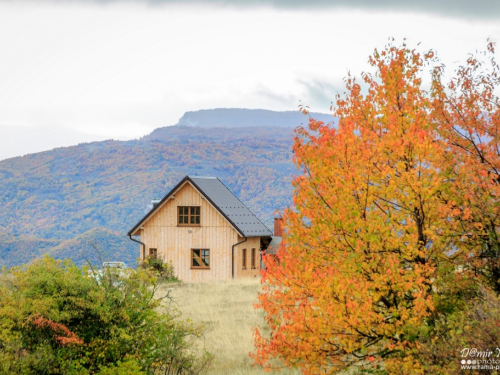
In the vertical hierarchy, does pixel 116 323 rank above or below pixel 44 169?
below

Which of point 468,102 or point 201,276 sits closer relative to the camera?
point 468,102

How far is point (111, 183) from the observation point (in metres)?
147

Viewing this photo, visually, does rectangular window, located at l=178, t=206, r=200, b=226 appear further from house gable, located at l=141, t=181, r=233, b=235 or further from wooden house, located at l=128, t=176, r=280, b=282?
house gable, located at l=141, t=181, r=233, b=235

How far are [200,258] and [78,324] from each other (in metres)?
29.6

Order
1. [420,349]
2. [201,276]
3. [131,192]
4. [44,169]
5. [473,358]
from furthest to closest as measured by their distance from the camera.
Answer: [44,169] → [131,192] → [201,276] → [420,349] → [473,358]

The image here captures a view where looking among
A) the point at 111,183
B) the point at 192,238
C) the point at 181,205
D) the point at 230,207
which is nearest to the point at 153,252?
the point at 192,238

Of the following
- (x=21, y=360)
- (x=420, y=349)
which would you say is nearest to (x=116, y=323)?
(x=21, y=360)

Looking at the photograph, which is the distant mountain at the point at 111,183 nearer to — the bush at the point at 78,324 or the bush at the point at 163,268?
the bush at the point at 163,268

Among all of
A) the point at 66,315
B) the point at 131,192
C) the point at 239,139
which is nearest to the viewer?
the point at 66,315

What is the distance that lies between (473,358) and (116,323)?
20.6ft

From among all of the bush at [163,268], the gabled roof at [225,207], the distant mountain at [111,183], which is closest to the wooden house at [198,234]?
→ the gabled roof at [225,207]

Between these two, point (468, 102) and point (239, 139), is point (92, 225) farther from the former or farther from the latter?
point (468, 102)

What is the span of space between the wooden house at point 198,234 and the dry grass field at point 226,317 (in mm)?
6397

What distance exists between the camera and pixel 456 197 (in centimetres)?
1227
